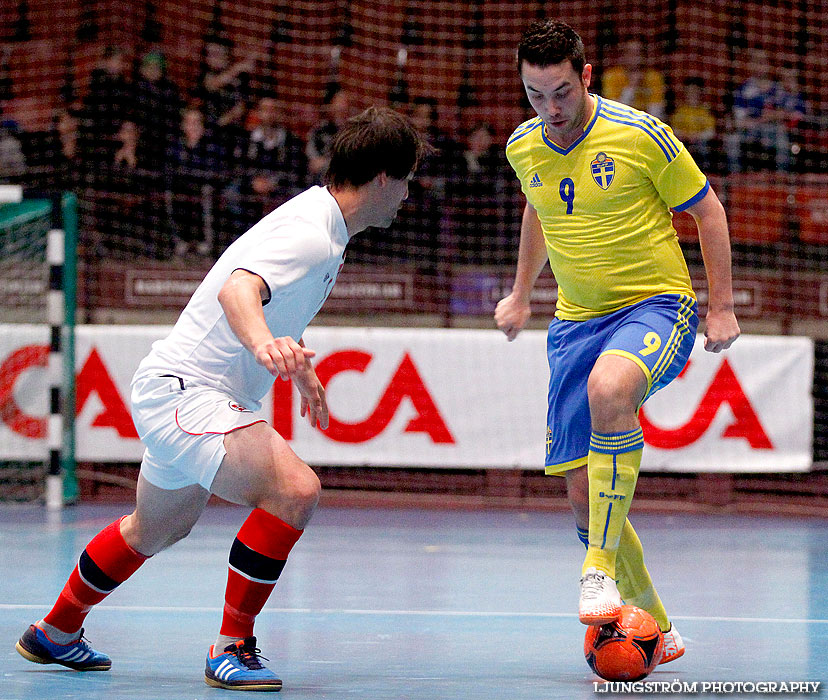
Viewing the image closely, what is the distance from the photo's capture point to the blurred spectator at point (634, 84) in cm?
1038

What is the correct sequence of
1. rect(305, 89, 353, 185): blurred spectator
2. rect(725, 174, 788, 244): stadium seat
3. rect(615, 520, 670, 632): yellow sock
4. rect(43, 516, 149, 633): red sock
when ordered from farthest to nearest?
rect(305, 89, 353, 185): blurred spectator, rect(725, 174, 788, 244): stadium seat, rect(615, 520, 670, 632): yellow sock, rect(43, 516, 149, 633): red sock

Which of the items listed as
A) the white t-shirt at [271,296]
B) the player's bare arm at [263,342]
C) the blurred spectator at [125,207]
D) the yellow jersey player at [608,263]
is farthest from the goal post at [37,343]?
the player's bare arm at [263,342]

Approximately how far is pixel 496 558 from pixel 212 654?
123 inches

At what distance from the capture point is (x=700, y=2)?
11.3 metres

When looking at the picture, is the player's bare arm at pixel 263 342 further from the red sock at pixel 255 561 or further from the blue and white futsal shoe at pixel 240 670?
the blue and white futsal shoe at pixel 240 670

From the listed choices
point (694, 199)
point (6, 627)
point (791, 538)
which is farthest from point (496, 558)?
point (694, 199)

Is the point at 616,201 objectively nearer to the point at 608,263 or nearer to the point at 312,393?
the point at 608,263

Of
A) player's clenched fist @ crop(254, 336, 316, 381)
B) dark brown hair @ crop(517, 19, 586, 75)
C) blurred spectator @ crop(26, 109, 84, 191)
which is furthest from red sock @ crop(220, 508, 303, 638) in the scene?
blurred spectator @ crop(26, 109, 84, 191)

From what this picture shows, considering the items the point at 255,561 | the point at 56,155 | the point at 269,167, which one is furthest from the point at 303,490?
the point at 56,155

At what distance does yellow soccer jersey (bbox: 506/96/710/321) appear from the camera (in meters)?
3.68

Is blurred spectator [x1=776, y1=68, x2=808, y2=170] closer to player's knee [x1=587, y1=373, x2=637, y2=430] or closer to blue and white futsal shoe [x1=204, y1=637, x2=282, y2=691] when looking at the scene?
player's knee [x1=587, y1=373, x2=637, y2=430]

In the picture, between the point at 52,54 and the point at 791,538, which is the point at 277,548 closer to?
the point at 791,538

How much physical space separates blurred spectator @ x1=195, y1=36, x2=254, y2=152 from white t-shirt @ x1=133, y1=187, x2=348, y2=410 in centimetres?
643

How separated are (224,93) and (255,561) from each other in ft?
25.0
